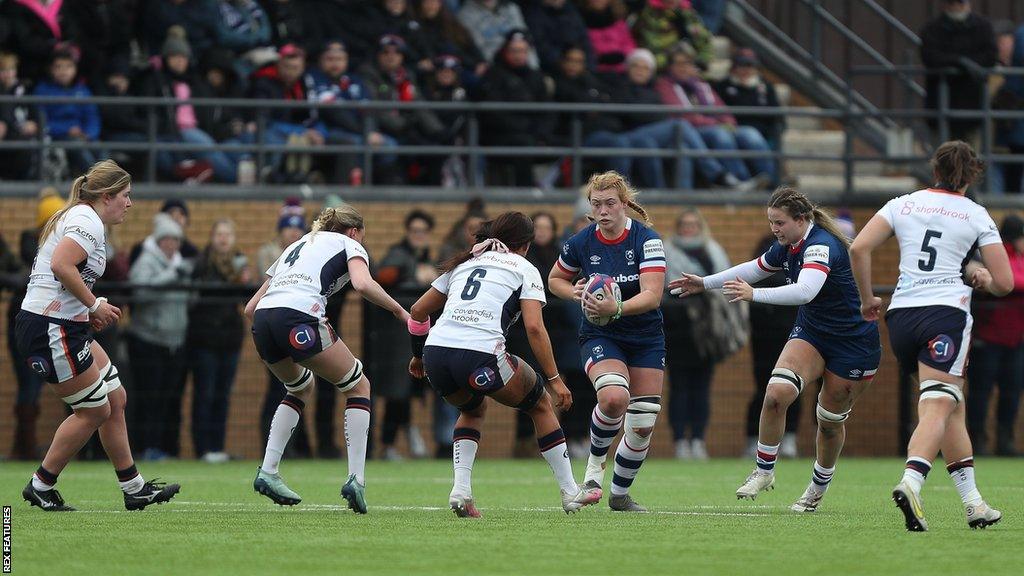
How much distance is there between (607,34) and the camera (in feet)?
66.7

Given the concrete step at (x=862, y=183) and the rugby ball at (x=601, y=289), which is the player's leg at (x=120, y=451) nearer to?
the rugby ball at (x=601, y=289)

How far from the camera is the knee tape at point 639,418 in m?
10.3

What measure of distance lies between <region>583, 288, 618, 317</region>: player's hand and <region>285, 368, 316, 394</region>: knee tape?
5.60 feet

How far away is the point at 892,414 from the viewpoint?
17.9 metres

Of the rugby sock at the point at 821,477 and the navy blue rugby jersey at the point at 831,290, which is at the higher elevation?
the navy blue rugby jersey at the point at 831,290

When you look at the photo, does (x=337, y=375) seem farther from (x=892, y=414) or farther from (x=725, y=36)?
(x=725, y=36)

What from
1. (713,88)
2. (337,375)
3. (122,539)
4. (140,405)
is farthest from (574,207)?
(122,539)

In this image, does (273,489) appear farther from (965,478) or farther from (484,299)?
(965,478)

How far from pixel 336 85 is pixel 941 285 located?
10249 millimetres

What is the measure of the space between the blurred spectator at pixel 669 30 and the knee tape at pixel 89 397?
11.5 meters

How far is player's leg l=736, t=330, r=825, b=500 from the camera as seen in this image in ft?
34.1

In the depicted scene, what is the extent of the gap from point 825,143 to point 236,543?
14.1 m

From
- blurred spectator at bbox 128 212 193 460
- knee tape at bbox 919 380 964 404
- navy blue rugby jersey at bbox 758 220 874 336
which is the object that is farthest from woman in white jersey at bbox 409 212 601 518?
blurred spectator at bbox 128 212 193 460

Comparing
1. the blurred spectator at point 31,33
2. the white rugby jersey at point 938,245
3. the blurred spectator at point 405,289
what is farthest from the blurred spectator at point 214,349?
the white rugby jersey at point 938,245
